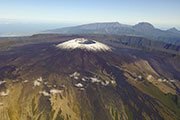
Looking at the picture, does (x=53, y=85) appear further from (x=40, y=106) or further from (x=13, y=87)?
(x=13, y=87)

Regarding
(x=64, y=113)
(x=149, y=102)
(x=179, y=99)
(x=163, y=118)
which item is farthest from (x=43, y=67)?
(x=179, y=99)

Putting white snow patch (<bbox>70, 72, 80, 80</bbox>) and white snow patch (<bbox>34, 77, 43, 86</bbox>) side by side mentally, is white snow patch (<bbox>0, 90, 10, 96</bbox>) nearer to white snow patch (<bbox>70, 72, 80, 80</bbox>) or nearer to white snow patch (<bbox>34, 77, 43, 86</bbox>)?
white snow patch (<bbox>34, 77, 43, 86</bbox>)

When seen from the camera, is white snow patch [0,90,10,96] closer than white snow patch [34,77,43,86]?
Yes

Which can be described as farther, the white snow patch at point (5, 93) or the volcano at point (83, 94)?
the white snow patch at point (5, 93)

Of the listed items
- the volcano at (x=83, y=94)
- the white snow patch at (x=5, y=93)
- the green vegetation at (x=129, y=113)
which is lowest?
the green vegetation at (x=129, y=113)

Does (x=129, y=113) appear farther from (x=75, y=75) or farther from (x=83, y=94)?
(x=75, y=75)

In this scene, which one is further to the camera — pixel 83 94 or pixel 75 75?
pixel 75 75

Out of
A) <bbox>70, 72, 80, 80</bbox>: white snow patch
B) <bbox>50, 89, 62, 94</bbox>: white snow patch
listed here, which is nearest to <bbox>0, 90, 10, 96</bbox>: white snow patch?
<bbox>50, 89, 62, 94</bbox>: white snow patch

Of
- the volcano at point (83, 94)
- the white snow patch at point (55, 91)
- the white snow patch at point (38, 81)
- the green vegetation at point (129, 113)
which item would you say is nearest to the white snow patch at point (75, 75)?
the volcano at point (83, 94)

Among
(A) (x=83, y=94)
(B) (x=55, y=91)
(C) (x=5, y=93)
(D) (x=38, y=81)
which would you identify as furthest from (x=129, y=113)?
(C) (x=5, y=93)

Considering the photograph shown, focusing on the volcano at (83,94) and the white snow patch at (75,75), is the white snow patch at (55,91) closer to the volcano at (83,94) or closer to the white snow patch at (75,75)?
the volcano at (83,94)

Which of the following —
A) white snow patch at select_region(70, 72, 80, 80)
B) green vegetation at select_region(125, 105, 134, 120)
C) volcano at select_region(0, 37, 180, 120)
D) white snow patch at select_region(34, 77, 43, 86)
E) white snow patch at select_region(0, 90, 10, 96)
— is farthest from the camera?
white snow patch at select_region(70, 72, 80, 80)
